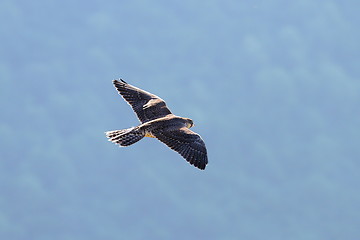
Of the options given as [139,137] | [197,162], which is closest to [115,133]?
[139,137]

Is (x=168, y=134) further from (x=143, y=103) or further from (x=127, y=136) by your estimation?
(x=143, y=103)

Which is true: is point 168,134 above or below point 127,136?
above

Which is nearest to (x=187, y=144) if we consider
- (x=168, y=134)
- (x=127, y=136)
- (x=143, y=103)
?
(x=168, y=134)

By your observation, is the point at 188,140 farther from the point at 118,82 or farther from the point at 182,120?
the point at 118,82

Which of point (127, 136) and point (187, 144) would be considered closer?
point (187, 144)

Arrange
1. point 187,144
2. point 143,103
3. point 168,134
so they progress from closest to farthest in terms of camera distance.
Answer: point 187,144
point 168,134
point 143,103

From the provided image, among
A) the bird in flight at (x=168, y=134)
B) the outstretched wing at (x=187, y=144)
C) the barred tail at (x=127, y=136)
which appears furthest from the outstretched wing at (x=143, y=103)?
the outstretched wing at (x=187, y=144)

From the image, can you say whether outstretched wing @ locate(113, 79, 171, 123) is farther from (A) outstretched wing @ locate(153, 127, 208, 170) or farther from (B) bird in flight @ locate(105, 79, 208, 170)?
(A) outstretched wing @ locate(153, 127, 208, 170)

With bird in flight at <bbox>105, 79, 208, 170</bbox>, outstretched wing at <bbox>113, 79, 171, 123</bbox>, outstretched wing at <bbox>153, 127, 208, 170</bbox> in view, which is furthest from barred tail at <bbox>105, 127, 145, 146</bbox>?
outstretched wing at <bbox>113, 79, 171, 123</bbox>
